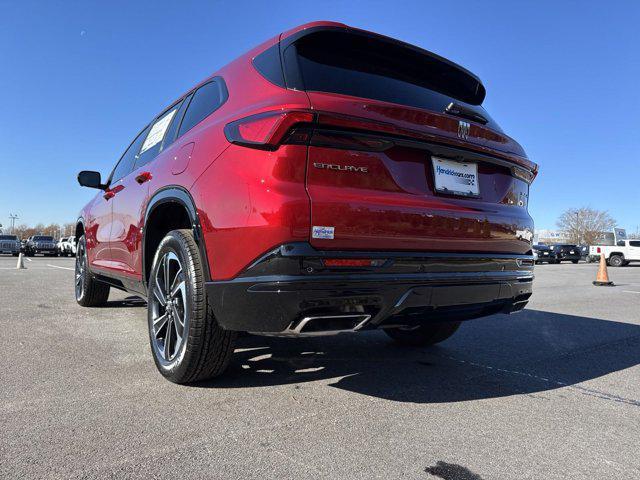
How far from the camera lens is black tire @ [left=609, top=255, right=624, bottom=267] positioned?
3148cm

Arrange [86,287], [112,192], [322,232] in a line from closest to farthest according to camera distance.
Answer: [322,232]
[112,192]
[86,287]

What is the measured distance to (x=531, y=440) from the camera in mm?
2096

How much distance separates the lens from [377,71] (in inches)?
99.6

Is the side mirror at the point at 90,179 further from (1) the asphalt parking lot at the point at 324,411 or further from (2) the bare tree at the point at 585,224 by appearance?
(2) the bare tree at the point at 585,224

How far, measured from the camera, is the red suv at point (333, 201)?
2.06 meters

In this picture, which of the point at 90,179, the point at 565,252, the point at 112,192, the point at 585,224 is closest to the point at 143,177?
the point at 112,192

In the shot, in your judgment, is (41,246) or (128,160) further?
(41,246)

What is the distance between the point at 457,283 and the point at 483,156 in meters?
0.79

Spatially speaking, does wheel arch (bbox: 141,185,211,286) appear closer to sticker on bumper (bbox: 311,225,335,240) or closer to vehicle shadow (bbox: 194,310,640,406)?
sticker on bumper (bbox: 311,225,335,240)

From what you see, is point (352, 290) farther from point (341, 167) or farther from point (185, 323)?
point (185, 323)

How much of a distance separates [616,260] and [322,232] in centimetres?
3603

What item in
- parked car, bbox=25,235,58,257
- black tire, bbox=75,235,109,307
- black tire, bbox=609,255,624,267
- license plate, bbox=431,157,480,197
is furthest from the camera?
parked car, bbox=25,235,58,257

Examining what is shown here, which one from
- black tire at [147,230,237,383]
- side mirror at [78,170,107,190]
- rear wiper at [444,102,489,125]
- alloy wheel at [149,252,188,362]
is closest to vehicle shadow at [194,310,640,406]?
black tire at [147,230,237,383]

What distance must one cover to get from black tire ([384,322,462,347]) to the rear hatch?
42.7 inches
